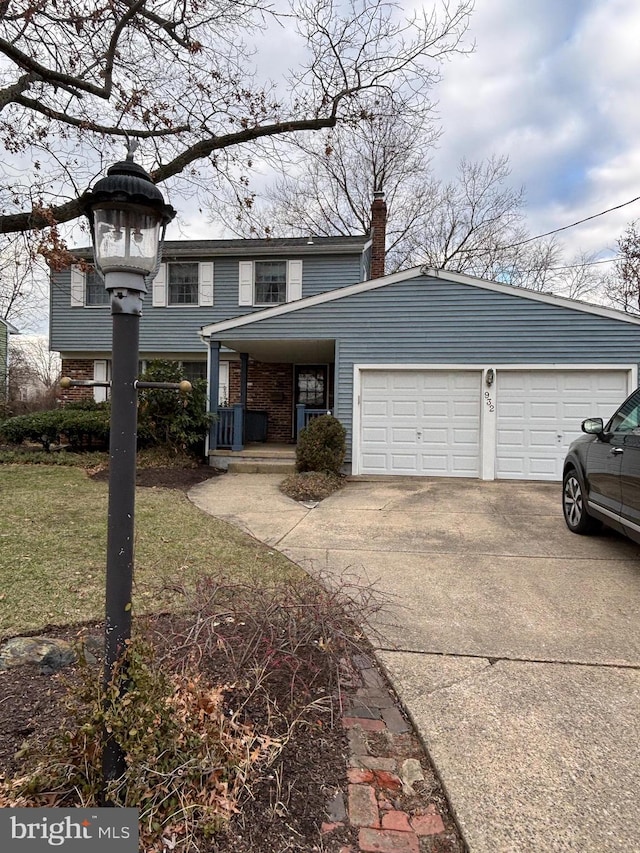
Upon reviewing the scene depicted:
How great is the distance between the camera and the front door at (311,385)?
15.3 metres

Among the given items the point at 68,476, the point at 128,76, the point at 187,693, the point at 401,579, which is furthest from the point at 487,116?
the point at 187,693

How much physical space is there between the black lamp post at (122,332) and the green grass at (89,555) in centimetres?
105

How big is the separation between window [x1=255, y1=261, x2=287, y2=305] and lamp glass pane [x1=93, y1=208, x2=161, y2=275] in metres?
13.1

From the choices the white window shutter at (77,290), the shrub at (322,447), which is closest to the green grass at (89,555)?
the shrub at (322,447)

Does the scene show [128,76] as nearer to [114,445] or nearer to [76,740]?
[114,445]

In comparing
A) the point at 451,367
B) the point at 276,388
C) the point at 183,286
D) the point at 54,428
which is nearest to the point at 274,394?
the point at 276,388

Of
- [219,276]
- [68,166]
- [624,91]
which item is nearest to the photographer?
[68,166]

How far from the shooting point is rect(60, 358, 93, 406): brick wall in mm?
15211

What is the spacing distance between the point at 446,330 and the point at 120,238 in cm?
937

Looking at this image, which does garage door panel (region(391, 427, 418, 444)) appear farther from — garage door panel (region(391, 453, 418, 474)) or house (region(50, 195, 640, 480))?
garage door panel (region(391, 453, 418, 474))

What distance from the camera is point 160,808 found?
1702mm

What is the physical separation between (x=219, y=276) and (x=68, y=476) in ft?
25.6

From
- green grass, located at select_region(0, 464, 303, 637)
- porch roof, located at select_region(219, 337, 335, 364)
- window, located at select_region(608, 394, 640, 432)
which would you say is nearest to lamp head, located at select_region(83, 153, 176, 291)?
green grass, located at select_region(0, 464, 303, 637)

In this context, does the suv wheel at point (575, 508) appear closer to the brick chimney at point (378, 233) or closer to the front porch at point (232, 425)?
the front porch at point (232, 425)
